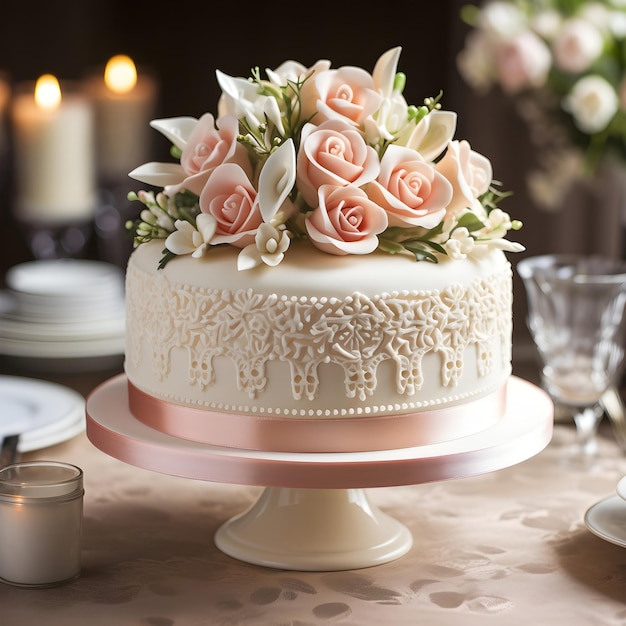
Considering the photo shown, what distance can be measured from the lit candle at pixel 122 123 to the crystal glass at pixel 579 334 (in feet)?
5.71

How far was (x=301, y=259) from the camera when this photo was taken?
1491 millimetres

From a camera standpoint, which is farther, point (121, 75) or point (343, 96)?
point (121, 75)

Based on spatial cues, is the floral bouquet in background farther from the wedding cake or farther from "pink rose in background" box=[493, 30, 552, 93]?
the wedding cake

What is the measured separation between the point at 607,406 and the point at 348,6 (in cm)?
235

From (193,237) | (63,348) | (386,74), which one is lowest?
(63,348)

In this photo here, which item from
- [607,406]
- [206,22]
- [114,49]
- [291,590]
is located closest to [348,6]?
[206,22]

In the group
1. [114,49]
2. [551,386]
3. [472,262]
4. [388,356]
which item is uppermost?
[114,49]

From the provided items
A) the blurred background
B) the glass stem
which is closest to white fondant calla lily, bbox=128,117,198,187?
the glass stem

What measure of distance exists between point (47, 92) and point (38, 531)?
1.68 metres

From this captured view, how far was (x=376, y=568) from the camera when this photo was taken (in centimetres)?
159

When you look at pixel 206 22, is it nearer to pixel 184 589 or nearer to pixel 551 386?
pixel 551 386

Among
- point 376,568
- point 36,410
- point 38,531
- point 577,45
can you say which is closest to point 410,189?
point 376,568

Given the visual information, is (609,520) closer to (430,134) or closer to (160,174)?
(430,134)

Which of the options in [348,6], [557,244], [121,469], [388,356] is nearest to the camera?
[388,356]
